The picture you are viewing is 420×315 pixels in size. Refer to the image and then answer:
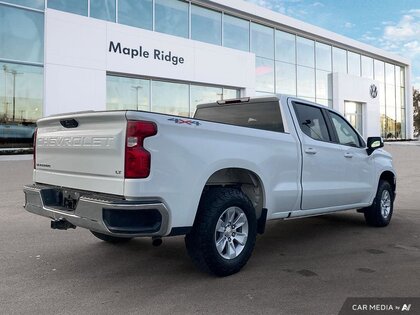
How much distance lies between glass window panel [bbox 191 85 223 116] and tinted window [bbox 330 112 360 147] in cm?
1493

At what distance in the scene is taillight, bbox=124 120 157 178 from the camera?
11.5 ft

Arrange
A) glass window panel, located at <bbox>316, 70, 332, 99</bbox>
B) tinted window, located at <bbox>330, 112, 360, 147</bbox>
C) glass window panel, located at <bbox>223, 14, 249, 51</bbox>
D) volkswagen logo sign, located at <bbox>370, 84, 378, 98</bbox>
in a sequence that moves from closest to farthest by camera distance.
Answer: tinted window, located at <bbox>330, 112, 360, 147</bbox>, glass window panel, located at <bbox>223, 14, 249, 51</bbox>, glass window panel, located at <bbox>316, 70, 332, 99</bbox>, volkswagen logo sign, located at <bbox>370, 84, 378, 98</bbox>

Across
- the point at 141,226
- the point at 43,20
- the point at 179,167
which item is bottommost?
the point at 141,226

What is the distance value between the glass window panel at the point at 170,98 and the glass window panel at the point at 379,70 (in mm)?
23146

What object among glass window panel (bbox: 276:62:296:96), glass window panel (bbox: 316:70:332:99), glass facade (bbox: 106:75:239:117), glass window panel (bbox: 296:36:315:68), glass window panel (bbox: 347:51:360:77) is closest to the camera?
glass facade (bbox: 106:75:239:117)

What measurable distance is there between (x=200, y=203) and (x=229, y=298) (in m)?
0.92

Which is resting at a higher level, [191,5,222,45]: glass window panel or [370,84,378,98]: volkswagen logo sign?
[191,5,222,45]: glass window panel

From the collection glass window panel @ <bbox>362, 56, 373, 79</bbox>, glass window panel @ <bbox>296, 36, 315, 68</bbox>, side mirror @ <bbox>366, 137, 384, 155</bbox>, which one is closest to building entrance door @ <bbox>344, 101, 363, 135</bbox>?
glass window panel @ <bbox>362, 56, 373, 79</bbox>

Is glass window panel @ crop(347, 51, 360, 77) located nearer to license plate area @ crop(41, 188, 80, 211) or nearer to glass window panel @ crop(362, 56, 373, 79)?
glass window panel @ crop(362, 56, 373, 79)

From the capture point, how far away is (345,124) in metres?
6.33

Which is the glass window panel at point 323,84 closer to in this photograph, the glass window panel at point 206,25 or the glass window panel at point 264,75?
the glass window panel at point 264,75

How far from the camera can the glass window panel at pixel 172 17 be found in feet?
66.0

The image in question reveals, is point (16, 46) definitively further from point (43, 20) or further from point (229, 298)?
point (229, 298)

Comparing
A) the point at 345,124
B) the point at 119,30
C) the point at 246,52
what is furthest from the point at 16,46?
the point at 345,124
